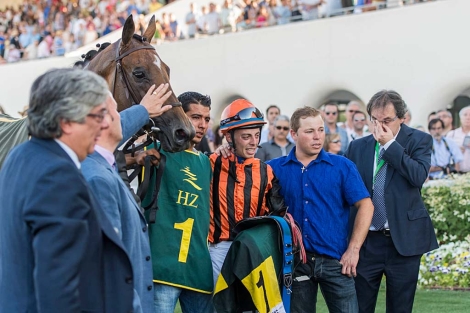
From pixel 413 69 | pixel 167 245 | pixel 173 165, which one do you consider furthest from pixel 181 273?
pixel 413 69

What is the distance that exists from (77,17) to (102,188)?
20938 mm

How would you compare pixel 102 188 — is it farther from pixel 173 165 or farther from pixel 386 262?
pixel 386 262

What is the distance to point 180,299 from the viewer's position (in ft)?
14.3

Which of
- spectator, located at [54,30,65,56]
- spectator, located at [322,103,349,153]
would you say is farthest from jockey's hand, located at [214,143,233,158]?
spectator, located at [54,30,65,56]

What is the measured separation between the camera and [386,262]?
5.13 metres

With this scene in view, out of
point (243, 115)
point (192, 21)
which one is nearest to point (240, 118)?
point (243, 115)

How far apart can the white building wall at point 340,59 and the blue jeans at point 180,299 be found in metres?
9.72

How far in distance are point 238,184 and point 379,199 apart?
44.9 inches

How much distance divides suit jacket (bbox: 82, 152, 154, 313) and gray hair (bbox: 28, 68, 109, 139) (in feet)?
1.22

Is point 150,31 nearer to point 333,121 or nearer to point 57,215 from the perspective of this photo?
point 57,215

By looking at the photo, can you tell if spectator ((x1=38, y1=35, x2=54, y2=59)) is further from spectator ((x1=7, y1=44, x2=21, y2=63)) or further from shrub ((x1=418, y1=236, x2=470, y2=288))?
shrub ((x1=418, y1=236, x2=470, y2=288))

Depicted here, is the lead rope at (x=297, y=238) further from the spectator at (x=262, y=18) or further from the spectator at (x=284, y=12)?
the spectator at (x=262, y=18)

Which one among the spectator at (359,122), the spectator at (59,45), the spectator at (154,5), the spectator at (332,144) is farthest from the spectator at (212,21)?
the spectator at (332,144)

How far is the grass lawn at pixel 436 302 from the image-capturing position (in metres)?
7.39
